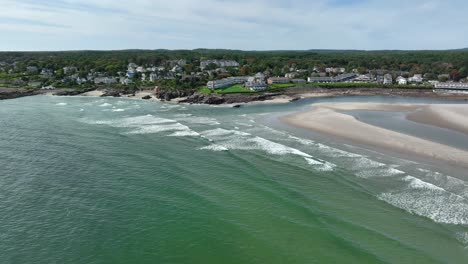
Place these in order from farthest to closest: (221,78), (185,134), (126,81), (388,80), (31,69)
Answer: (31,69) < (388,80) < (126,81) < (221,78) < (185,134)

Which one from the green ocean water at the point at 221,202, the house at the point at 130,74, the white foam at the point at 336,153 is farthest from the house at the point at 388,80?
the house at the point at 130,74

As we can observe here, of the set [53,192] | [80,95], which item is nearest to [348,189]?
[53,192]

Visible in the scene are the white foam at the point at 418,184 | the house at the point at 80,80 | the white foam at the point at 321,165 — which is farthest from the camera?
the house at the point at 80,80

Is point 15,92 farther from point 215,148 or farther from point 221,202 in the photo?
point 221,202

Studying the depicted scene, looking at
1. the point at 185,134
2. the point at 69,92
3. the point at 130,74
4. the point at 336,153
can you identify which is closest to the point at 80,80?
the point at 130,74

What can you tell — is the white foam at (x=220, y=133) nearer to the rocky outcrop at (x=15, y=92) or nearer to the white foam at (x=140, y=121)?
the white foam at (x=140, y=121)

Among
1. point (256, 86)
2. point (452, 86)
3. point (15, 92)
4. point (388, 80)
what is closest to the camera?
point (15, 92)

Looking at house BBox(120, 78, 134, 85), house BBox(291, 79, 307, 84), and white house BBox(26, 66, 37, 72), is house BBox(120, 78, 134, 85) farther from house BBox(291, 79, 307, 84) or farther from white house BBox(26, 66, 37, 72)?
house BBox(291, 79, 307, 84)

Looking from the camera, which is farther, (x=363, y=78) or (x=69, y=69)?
(x=69, y=69)
